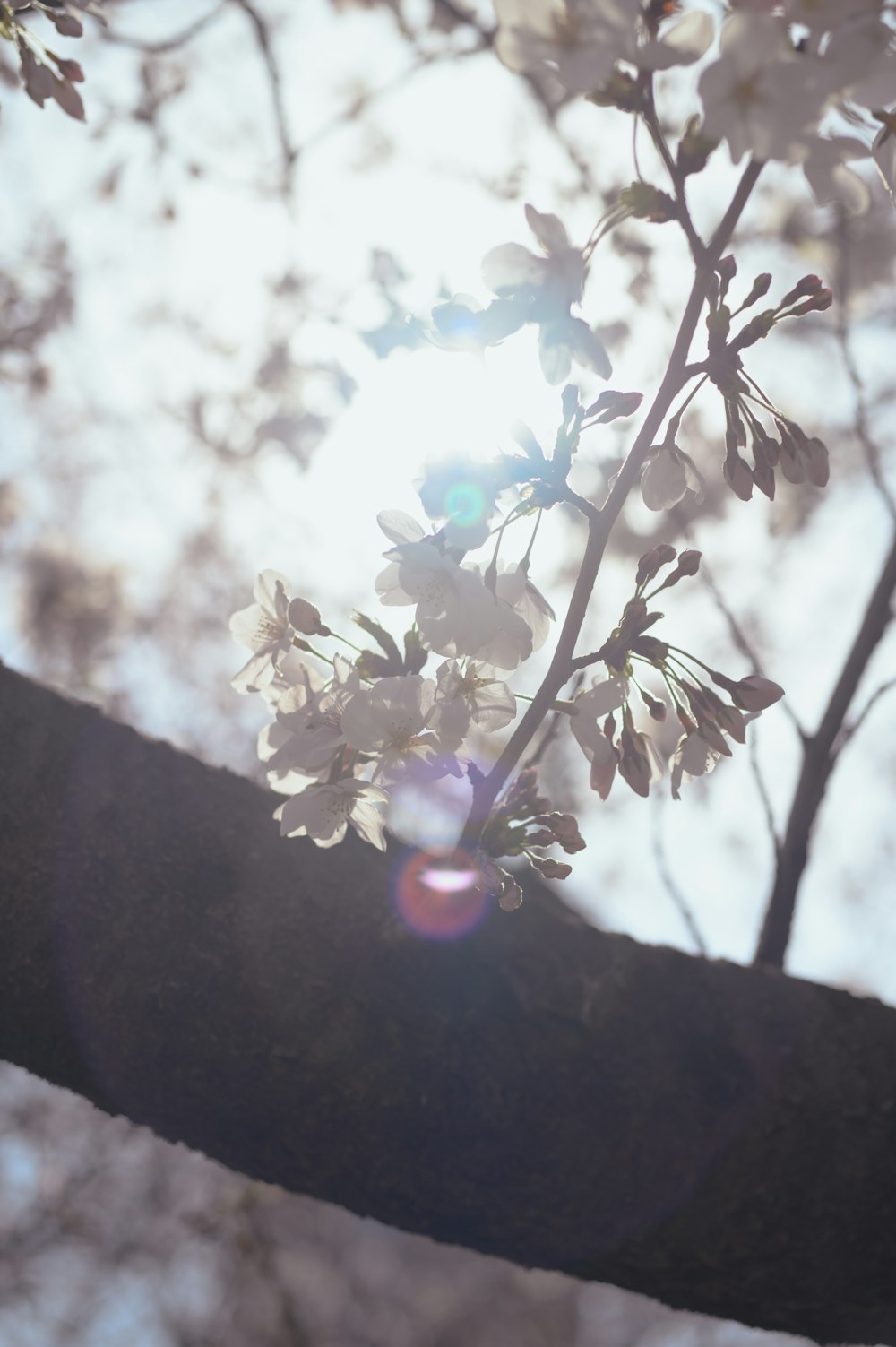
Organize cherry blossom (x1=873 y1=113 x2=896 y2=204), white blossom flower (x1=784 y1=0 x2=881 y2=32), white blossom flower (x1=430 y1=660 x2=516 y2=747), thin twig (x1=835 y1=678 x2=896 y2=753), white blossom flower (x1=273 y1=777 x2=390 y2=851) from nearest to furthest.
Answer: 1. white blossom flower (x1=784 y1=0 x2=881 y2=32)
2. cherry blossom (x1=873 y1=113 x2=896 y2=204)
3. white blossom flower (x1=430 y1=660 x2=516 y2=747)
4. white blossom flower (x1=273 y1=777 x2=390 y2=851)
5. thin twig (x1=835 y1=678 x2=896 y2=753)

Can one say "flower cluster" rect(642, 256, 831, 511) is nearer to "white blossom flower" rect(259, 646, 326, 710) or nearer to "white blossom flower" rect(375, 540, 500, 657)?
A: "white blossom flower" rect(375, 540, 500, 657)

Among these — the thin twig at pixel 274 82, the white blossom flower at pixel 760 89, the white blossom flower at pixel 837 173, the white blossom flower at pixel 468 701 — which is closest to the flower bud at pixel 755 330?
the white blossom flower at pixel 837 173

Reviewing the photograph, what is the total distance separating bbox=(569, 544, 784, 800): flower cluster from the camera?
1.07 m

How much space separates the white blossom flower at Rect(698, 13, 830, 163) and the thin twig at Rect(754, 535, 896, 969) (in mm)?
1578

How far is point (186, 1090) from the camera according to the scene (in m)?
1.20

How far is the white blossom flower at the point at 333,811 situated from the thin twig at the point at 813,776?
1219mm

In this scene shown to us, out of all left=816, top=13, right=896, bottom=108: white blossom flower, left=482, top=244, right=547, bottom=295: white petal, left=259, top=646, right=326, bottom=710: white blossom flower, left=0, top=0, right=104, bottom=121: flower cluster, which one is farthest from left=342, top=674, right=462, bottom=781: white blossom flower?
left=0, top=0, right=104, bottom=121: flower cluster

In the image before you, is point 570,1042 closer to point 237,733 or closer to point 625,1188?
point 625,1188

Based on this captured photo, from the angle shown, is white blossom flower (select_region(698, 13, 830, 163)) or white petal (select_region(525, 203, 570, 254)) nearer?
white blossom flower (select_region(698, 13, 830, 163))

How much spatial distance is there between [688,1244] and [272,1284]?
4309mm

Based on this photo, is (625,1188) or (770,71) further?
(625,1188)

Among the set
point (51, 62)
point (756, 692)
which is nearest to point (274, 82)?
point (51, 62)

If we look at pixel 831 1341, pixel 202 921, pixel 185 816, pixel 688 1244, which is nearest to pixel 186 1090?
pixel 202 921

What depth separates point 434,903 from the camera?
1.31 meters
